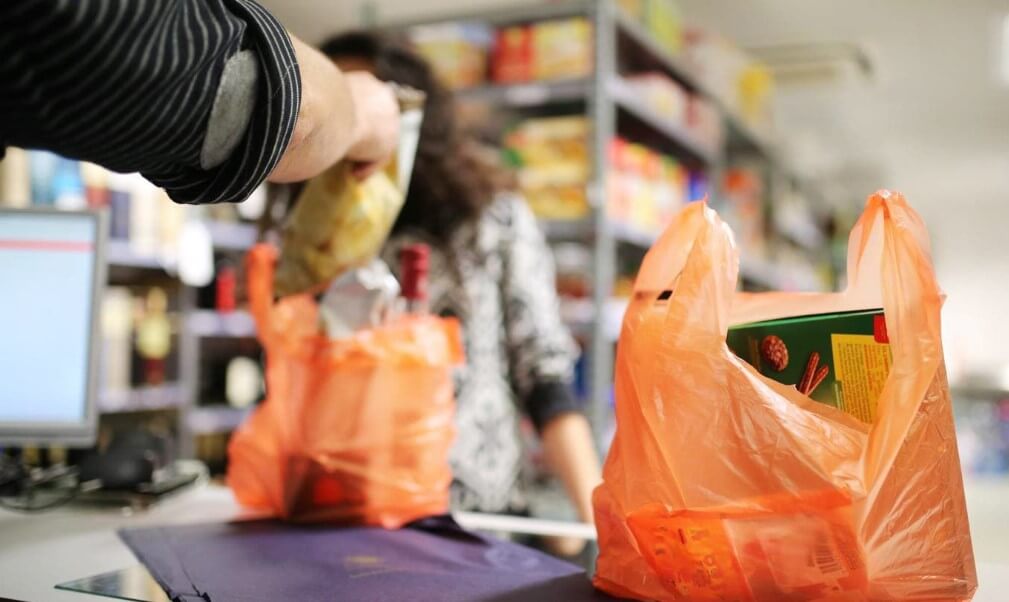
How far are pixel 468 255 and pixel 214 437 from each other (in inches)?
117

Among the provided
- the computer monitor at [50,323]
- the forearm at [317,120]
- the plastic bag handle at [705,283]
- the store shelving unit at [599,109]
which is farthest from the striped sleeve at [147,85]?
the store shelving unit at [599,109]

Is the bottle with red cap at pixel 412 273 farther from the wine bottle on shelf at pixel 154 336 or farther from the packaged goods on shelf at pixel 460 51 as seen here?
the wine bottle on shelf at pixel 154 336

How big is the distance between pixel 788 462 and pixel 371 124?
1.78ft

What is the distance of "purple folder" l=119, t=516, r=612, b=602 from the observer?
0.80 m

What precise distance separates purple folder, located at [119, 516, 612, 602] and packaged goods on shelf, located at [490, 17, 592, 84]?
2173 mm

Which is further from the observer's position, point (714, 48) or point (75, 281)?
point (714, 48)

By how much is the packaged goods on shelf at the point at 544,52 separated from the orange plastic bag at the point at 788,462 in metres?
2.32

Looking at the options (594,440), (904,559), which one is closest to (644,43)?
(594,440)

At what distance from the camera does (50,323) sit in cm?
135

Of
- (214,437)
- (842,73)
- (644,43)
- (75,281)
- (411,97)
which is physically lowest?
(214,437)

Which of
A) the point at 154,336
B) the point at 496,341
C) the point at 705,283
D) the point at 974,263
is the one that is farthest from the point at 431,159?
the point at 974,263

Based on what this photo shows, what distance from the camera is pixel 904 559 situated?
0.67 m

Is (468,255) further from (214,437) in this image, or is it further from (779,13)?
(779,13)

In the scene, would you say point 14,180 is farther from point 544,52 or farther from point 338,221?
point 338,221
